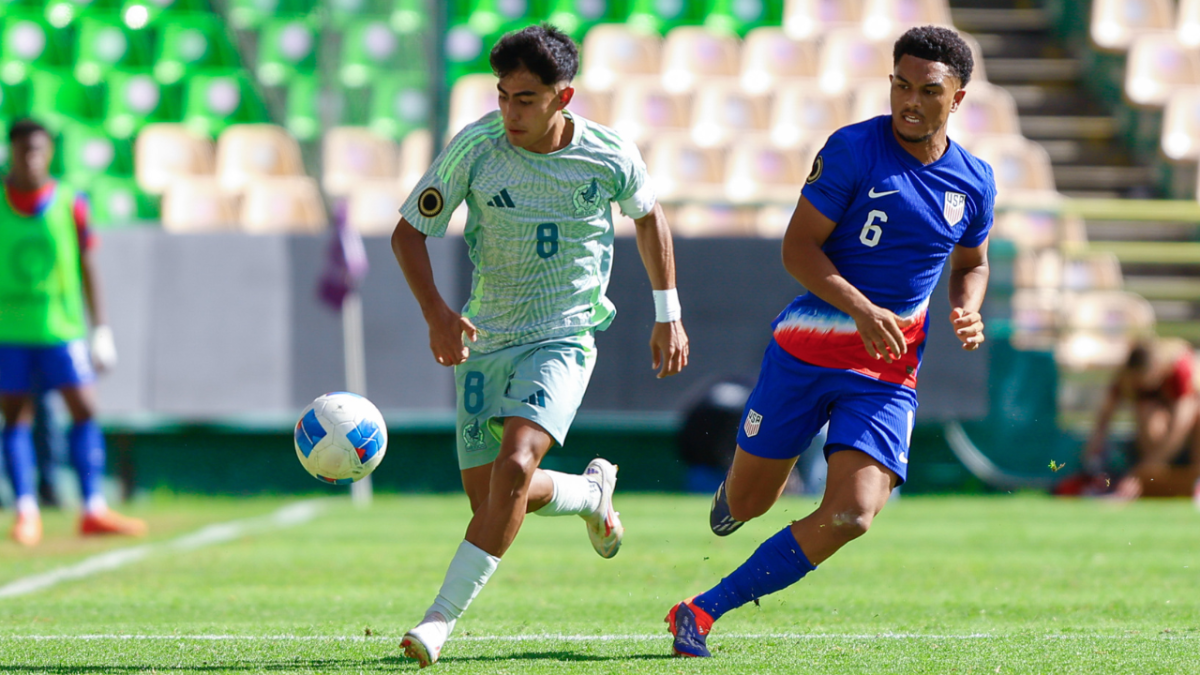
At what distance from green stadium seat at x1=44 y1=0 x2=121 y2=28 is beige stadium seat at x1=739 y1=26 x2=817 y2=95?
7034mm

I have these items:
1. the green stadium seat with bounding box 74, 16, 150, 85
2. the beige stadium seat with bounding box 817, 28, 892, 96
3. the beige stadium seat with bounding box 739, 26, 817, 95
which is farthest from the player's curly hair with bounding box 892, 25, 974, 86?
the green stadium seat with bounding box 74, 16, 150, 85

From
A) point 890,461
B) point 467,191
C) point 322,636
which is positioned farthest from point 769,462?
point 322,636

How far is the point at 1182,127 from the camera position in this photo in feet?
50.1

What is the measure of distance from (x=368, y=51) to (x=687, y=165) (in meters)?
3.34

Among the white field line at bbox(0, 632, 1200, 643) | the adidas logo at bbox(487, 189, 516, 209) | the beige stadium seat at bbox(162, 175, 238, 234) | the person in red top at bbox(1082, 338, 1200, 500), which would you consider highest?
the adidas logo at bbox(487, 189, 516, 209)

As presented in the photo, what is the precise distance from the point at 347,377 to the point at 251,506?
1.33 meters

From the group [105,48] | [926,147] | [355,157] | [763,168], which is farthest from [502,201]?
[105,48]

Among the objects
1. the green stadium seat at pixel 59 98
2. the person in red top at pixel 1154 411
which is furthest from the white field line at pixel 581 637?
the green stadium seat at pixel 59 98

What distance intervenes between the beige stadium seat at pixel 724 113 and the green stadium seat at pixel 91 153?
237 inches

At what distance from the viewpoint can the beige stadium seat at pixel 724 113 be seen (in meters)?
15.2

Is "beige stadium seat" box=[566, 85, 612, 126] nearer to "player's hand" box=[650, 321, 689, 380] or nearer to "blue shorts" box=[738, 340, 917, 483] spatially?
"player's hand" box=[650, 321, 689, 380]

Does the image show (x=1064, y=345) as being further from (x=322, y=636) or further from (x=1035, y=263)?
(x=322, y=636)

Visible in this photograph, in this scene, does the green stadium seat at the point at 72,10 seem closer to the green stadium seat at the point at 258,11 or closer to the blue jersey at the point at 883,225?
the green stadium seat at the point at 258,11

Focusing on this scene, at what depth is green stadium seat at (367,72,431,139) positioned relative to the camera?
14758 millimetres
